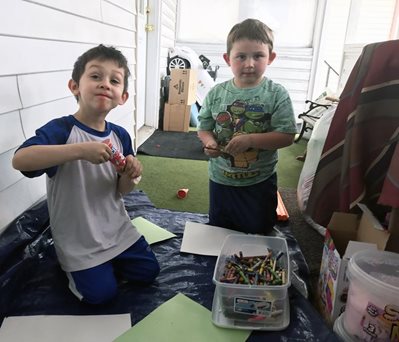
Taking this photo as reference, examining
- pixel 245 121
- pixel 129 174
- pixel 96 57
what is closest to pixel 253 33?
pixel 245 121

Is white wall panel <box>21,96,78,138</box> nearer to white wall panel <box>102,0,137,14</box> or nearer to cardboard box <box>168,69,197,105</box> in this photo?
white wall panel <box>102,0,137,14</box>

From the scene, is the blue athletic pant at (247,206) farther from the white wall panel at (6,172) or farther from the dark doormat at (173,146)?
the dark doormat at (173,146)

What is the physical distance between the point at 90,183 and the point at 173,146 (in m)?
2.09

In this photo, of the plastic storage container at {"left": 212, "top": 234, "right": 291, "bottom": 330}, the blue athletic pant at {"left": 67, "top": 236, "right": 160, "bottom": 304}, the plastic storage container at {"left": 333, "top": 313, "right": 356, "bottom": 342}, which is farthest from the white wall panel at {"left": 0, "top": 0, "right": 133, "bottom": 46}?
the plastic storage container at {"left": 333, "top": 313, "right": 356, "bottom": 342}

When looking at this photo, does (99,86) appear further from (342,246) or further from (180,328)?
(342,246)

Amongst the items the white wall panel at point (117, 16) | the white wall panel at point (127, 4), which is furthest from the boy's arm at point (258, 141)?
the white wall panel at point (127, 4)

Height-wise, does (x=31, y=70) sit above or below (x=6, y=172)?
above

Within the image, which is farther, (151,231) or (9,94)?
(151,231)

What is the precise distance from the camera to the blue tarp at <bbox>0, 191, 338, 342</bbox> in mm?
973

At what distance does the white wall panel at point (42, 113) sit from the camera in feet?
3.77

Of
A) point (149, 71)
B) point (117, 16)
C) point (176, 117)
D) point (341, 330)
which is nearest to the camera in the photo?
point (341, 330)

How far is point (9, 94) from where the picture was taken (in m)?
1.03

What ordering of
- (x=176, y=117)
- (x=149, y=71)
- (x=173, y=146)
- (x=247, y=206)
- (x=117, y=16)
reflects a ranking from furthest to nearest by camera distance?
(x=176, y=117) < (x=149, y=71) < (x=173, y=146) < (x=117, y=16) < (x=247, y=206)

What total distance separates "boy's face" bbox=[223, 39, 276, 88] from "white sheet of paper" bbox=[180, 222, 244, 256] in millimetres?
645
